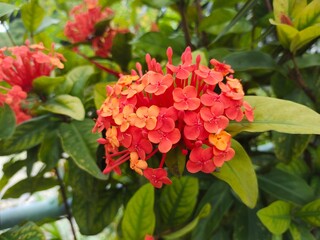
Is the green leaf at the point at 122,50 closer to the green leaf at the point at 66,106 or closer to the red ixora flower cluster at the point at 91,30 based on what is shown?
the red ixora flower cluster at the point at 91,30

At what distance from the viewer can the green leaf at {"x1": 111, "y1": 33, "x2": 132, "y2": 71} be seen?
110 cm

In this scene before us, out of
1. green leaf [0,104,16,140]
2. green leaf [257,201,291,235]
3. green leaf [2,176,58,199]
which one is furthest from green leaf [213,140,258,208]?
green leaf [2,176,58,199]

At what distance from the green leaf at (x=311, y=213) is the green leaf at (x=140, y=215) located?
286 millimetres

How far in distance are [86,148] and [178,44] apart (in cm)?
39

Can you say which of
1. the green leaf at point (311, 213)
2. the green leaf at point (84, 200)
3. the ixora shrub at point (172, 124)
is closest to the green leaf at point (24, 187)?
the ixora shrub at point (172, 124)

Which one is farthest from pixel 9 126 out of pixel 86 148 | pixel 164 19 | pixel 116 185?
pixel 164 19

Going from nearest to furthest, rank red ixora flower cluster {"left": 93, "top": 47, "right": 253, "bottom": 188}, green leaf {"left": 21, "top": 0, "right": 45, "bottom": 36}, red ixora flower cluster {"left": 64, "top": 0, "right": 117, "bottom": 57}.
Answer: red ixora flower cluster {"left": 93, "top": 47, "right": 253, "bottom": 188} → green leaf {"left": 21, "top": 0, "right": 45, "bottom": 36} → red ixora flower cluster {"left": 64, "top": 0, "right": 117, "bottom": 57}

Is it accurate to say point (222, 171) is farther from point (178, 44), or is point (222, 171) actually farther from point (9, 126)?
point (178, 44)

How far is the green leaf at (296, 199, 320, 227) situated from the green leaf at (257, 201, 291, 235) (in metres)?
0.03

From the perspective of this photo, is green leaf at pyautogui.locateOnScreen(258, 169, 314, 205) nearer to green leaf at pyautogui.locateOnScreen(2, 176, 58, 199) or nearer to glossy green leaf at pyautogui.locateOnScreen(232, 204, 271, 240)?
glossy green leaf at pyautogui.locateOnScreen(232, 204, 271, 240)

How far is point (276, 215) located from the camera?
30.2 inches

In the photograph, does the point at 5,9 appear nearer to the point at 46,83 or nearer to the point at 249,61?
the point at 46,83

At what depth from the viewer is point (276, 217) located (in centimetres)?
77

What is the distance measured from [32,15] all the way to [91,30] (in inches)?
7.1
